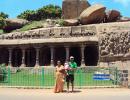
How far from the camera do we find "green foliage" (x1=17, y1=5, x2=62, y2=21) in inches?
3225

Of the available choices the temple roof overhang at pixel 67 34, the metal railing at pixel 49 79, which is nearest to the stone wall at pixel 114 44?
the temple roof overhang at pixel 67 34

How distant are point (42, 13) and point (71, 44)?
134ft

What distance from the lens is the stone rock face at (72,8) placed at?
2048 inches

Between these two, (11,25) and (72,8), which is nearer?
(72,8)

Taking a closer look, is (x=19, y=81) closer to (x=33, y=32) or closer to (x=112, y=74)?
(x=112, y=74)

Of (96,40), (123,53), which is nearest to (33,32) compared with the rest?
(96,40)

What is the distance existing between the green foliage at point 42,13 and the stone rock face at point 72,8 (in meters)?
29.6

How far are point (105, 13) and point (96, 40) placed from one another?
669 cm

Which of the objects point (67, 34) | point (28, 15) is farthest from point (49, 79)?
point (28, 15)

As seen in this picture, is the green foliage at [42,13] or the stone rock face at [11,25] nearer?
the stone rock face at [11,25]

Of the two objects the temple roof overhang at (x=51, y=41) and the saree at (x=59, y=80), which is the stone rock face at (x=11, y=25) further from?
the saree at (x=59, y=80)

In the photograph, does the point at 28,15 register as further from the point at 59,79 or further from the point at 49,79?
the point at 59,79

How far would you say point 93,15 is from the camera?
1825 inches

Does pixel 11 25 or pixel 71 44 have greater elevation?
pixel 11 25
